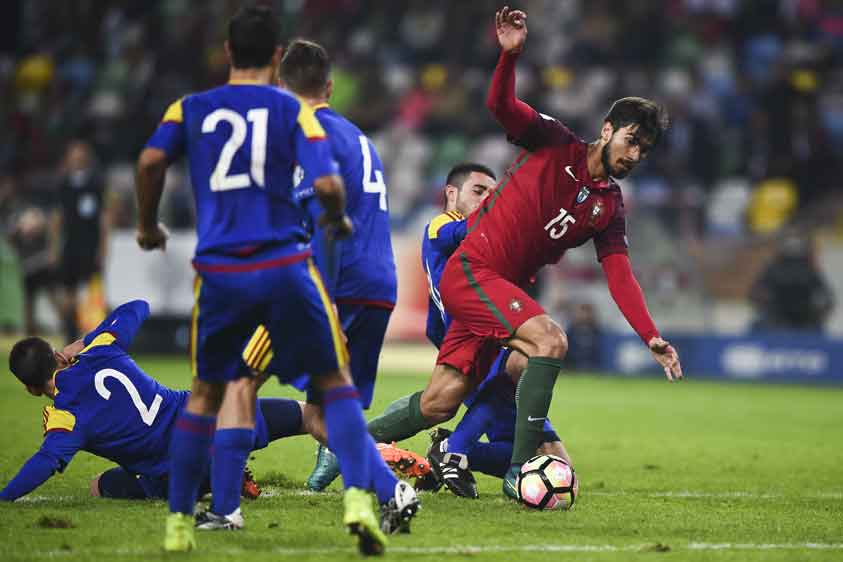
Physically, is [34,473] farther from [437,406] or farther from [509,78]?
[509,78]

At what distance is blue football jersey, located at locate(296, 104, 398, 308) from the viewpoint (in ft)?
20.0

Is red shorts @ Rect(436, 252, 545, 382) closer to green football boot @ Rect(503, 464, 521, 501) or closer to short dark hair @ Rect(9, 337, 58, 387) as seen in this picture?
green football boot @ Rect(503, 464, 521, 501)

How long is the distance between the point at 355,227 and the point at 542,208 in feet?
3.45

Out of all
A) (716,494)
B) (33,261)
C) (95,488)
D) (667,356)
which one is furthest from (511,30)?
(33,261)

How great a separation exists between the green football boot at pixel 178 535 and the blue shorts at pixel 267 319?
0.53 m

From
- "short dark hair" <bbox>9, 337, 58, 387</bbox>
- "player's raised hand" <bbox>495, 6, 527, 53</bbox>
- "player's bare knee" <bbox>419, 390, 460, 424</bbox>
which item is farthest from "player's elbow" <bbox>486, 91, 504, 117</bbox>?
"short dark hair" <bbox>9, 337, 58, 387</bbox>

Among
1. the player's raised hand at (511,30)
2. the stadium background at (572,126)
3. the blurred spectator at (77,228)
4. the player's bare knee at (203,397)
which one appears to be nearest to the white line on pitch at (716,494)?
the player's raised hand at (511,30)

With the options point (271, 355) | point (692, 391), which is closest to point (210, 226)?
point (271, 355)

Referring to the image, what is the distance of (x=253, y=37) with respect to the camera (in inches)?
197

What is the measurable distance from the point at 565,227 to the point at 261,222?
7.15 feet

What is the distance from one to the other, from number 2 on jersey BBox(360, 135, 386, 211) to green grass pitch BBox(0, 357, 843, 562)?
4.82ft

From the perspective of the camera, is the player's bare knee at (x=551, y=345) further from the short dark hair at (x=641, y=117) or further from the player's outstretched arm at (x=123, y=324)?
the player's outstretched arm at (x=123, y=324)

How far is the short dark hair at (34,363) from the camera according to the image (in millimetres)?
6191

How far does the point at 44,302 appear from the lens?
18828 mm
